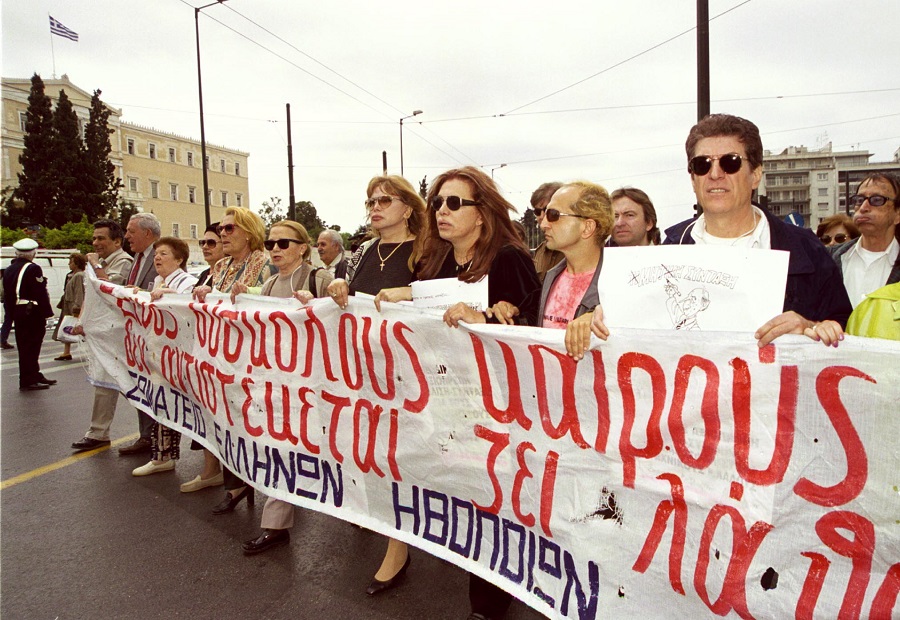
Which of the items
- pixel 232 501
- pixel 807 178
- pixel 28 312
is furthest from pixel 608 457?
pixel 807 178

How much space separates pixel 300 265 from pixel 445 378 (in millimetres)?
1725

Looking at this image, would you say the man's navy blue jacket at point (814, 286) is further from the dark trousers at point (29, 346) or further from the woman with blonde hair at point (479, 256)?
the dark trousers at point (29, 346)

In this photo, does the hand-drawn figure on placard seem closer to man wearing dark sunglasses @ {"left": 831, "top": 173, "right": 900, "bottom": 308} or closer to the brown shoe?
man wearing dark sunglasses @ {"left": 831, "top": 173, "right": 900, "bottom": 308}

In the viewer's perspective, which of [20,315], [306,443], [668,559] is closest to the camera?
[668,559]

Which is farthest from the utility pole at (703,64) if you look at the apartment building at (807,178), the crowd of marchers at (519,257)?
the apartment building at (807,178)

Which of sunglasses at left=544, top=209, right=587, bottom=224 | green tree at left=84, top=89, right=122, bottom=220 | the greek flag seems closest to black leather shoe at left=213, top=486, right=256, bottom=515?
sunglasses at left=544, top=209, right=587, bottom=224

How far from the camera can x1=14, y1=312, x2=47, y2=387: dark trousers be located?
8266 mm

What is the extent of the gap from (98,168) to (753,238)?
54545mm

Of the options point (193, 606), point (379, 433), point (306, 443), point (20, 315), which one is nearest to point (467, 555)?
point (379, 433)

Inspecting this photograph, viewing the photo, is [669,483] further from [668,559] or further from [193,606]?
[193,606]

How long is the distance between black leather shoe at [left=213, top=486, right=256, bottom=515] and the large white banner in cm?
81

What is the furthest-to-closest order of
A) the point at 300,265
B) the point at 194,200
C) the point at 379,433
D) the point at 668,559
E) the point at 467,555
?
the point at 194,200
the point at 300,265
the point at 379,433
the point at 467,555
the point at 668,559

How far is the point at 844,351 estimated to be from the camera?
5.70ft

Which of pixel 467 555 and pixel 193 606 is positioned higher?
pixel 467 555
